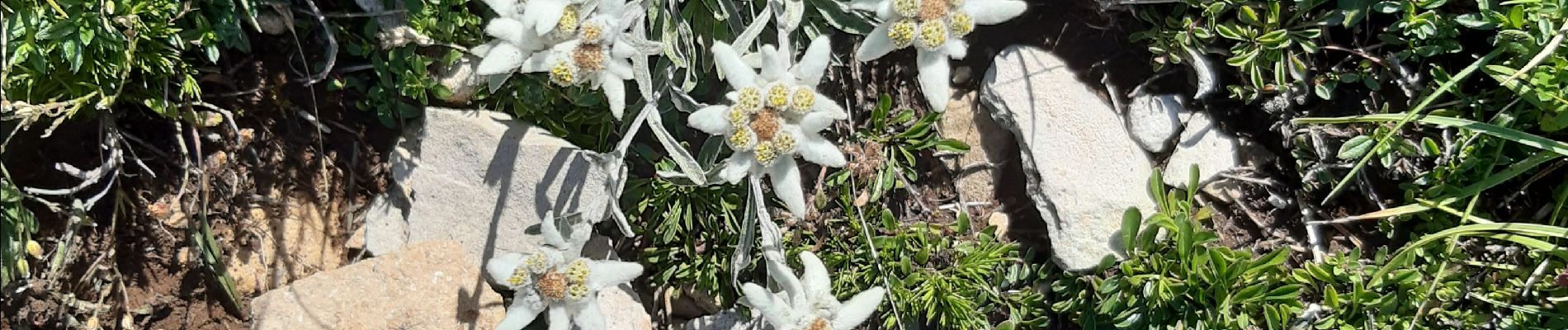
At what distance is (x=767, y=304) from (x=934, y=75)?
27.1 inches

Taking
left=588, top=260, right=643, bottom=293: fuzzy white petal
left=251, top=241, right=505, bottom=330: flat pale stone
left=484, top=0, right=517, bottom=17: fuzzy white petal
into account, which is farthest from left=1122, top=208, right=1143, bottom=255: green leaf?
left=251, top=241, right=505, bottom=330: flat pale stone

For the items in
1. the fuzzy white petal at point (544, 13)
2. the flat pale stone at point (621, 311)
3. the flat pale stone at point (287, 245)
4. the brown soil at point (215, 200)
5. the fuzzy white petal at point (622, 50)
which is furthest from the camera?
the flat pale stone at point (621, 311)

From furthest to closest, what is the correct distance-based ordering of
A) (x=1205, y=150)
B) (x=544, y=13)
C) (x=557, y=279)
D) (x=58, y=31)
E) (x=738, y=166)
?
(x=1205, y=150), (x=557, y=279), (x=738, y=166), (x=544, y=13), (x=58, y=31)

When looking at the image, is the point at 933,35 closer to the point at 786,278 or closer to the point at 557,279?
the point at 786,278

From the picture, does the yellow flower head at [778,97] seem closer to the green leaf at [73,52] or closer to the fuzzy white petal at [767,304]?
the fuzzy white petal at [767,304]

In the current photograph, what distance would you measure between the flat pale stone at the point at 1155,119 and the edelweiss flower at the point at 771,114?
3.01ft

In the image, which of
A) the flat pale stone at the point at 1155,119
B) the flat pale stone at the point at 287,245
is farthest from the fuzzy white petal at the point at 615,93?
the flat pale stone at the point at 1155,119

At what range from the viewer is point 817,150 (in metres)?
2.26

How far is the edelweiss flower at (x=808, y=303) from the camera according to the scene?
7.88 ft

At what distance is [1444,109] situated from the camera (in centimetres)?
235

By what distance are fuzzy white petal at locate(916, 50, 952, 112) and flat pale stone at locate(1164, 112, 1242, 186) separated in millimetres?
737

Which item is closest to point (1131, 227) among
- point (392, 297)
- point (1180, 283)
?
point (1180, 283)

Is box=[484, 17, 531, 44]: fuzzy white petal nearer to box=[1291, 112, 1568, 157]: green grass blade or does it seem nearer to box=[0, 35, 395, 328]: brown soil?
box=[0, 35, 395, 328]: brown soil

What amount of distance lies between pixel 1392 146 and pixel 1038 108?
33.4 inches
